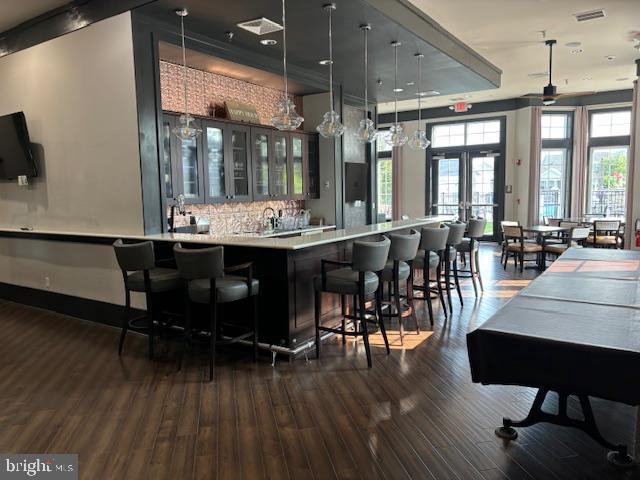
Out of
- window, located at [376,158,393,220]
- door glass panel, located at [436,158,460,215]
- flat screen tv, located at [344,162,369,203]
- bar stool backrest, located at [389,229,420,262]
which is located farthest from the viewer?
window, located at [376,158,393,220]

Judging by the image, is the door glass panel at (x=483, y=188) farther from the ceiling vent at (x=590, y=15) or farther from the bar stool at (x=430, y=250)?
the bar stool at (x=430, y=250)

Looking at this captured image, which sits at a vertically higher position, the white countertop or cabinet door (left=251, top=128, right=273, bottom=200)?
cabinet door (left=251, top=128, right=273, bottom=200)

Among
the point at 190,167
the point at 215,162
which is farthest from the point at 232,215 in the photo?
the point at 190,167

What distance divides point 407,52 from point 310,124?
2.34 metres

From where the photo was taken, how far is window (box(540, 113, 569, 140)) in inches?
449

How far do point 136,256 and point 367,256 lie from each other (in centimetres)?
196

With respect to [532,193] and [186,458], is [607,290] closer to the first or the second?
[186,458]

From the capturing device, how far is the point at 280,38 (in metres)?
5.54

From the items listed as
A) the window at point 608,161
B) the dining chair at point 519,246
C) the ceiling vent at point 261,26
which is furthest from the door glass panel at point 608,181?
the ceiling vent at point 261,26

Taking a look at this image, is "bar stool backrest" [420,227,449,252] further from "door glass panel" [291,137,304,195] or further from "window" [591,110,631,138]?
"window" [591,110,631,138]

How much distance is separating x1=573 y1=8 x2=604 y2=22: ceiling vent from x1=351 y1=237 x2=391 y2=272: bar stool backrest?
14.2ft

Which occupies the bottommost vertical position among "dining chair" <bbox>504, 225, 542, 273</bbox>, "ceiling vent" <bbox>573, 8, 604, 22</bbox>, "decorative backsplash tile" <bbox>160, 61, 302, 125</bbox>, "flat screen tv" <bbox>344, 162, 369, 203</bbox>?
"dining chair" <bbox>504, 225, 542, 273</bbox>

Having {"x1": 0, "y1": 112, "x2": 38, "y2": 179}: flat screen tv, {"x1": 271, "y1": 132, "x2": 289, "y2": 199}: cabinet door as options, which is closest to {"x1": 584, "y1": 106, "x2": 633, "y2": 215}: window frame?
{"x1": 271, "y1": 132, "x2": 289, "y2": 199}: cabinet door

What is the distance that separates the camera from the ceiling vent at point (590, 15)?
580 centimetres
